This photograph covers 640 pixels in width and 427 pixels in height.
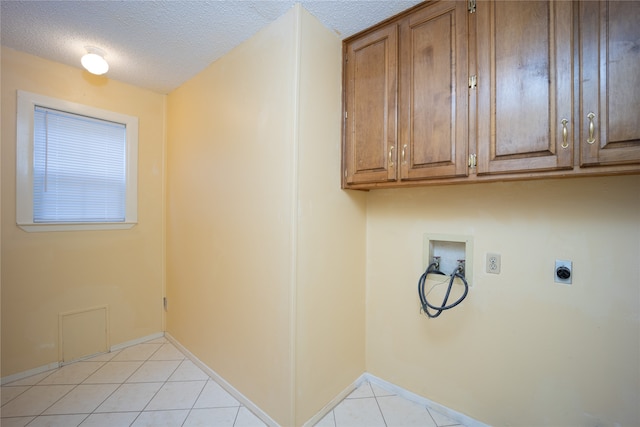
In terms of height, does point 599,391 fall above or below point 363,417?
above

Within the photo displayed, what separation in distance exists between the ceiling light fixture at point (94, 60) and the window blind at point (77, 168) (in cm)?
50

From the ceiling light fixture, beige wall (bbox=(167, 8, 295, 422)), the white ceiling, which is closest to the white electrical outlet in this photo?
beige wall (bbox=(167, 8, 295, 422))

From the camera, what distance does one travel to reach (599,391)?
124cm

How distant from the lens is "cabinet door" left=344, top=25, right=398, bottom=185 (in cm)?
152

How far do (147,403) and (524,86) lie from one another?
273 centimetres

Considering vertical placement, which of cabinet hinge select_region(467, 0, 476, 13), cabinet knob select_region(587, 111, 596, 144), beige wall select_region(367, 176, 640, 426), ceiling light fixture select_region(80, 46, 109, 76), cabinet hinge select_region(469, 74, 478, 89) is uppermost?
ceiling light fixture select_region(80, 46, 109, 76)

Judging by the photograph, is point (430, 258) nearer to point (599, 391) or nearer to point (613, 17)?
point (599, 391)

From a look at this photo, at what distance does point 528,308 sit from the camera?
55.1 inches

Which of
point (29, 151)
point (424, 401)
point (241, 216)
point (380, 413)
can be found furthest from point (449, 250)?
point (29, 151)

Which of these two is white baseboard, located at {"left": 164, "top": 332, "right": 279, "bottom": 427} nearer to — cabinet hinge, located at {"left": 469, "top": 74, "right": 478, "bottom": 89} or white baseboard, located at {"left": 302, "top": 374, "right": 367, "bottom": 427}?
white baseboard, located at {"left": 302, "top": 374, "right": 367, "bottom": 427}

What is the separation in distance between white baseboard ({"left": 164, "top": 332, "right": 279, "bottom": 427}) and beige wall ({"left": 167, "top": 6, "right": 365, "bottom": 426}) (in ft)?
0.14

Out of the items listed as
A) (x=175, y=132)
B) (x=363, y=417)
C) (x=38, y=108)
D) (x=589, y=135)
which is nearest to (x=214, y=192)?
(x=175, y=132)

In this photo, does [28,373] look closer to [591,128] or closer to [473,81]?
[473,81]

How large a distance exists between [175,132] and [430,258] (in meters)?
2.43
